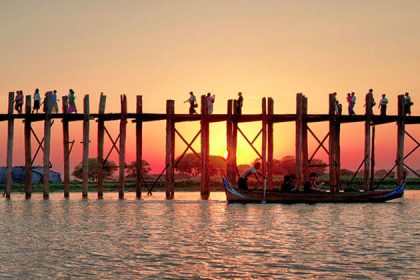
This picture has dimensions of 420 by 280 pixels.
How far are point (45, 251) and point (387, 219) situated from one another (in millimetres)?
14620

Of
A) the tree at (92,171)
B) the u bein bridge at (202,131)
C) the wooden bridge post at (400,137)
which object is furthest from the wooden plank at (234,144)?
the tree at (92,171)

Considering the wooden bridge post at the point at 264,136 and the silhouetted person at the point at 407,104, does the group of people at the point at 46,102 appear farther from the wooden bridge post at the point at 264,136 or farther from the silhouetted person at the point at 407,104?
the silhouetted person at the point at 407,104

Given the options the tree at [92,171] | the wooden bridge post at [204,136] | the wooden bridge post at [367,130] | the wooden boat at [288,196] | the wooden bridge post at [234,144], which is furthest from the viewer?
the tree at [92,171]

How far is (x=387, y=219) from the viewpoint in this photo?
94.2ft

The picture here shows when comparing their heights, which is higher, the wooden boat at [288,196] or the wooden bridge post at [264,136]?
the wooden bridge post at [264,136]

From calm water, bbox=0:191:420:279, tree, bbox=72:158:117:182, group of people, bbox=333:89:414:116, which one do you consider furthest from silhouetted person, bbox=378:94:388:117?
tree, bbox=72:158:117:182

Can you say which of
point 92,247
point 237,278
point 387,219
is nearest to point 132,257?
point 92,247

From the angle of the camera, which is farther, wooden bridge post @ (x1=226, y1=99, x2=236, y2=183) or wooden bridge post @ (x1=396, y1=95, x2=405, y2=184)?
wooden bridge post @ (x1=396, y1=95, x2=405, y2=184)

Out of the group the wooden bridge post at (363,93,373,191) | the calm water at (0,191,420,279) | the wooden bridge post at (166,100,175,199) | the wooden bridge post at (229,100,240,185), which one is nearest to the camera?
the calm water at (0,191,420,279)

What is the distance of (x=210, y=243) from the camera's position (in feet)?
66.5

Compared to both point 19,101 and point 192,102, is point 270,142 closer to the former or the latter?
point 192,102

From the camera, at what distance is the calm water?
613 inches

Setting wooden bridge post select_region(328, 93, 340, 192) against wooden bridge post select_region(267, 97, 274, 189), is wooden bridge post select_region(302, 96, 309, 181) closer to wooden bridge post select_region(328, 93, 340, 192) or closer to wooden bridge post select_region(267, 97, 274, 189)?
wooden bridge post select_region(328, 93, 340, 192)

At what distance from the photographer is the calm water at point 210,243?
613 inches
